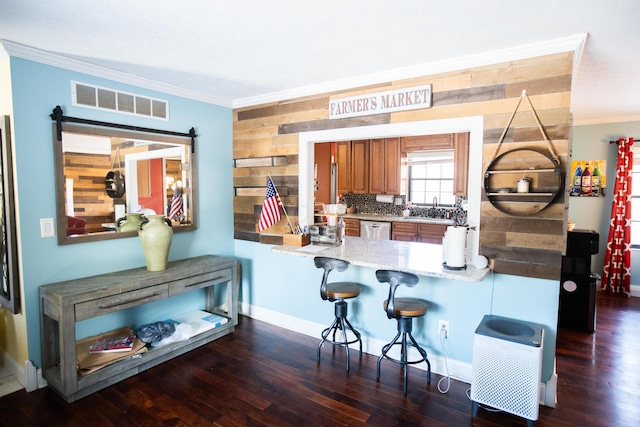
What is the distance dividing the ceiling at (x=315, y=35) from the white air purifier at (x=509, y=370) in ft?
5.98

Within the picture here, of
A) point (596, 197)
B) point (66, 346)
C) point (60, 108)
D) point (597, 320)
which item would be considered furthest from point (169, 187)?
point (596, 197)

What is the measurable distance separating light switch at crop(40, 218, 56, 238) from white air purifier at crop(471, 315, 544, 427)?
302 centimetres

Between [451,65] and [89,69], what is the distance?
107 inches

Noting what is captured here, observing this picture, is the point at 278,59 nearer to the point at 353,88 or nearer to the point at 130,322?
the point at 353,88

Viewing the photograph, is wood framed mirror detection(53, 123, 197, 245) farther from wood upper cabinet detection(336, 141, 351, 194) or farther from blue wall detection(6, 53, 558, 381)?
wood upper cabinet detection(336, 141, 351, 194)

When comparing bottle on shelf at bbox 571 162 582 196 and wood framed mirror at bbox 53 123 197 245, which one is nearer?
wood framed mirror at bbox 53 123 197 245

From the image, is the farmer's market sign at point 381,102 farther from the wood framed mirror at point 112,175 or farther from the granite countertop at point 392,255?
the wood framed mirror at point 112,175

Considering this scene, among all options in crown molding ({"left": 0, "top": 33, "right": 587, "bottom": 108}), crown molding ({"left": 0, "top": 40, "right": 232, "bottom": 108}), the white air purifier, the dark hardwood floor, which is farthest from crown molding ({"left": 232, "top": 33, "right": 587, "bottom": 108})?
the dark hardwood floor

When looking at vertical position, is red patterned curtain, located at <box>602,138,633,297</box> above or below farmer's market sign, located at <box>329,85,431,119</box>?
below

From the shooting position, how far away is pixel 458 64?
102 inches

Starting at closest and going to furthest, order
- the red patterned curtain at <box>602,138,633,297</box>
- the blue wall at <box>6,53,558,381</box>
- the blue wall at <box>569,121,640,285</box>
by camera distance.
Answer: the blue wall at <box>6,53,558,381</box> → the red patterned curtain at <box>602,138,633,297</box> → the blue wall at <box>569,121,640,285</box>

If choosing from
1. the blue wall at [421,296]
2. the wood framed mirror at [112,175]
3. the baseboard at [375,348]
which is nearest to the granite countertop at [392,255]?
the blue wall at [421,296]

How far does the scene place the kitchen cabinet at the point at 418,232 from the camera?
16.5 ft

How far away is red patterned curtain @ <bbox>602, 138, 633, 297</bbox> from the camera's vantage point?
4641 millimetres
